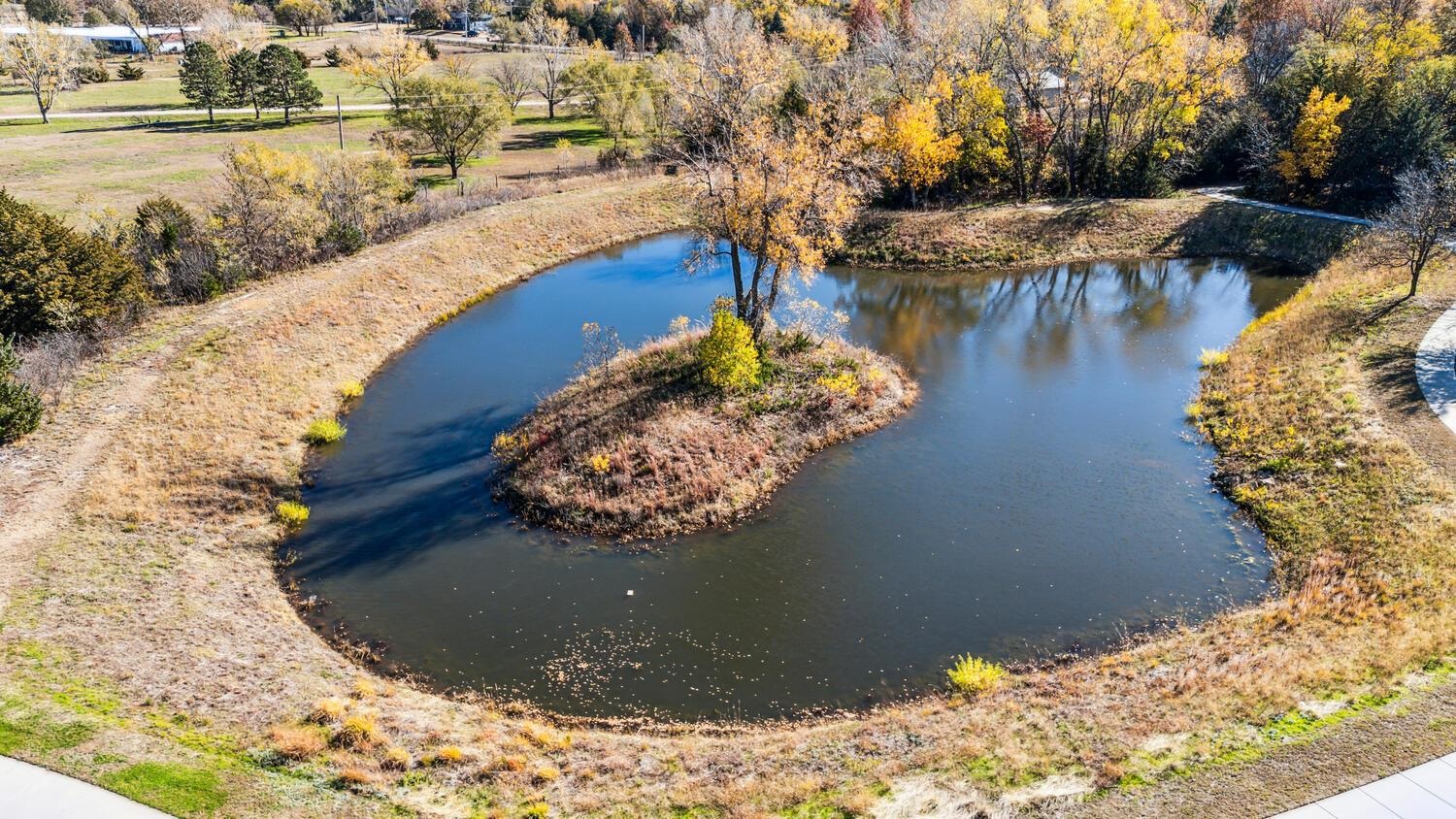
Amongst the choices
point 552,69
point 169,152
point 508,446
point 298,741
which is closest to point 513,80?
point 552,69

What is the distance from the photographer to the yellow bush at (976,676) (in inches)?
747

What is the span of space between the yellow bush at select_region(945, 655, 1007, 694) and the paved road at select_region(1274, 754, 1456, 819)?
599 cm

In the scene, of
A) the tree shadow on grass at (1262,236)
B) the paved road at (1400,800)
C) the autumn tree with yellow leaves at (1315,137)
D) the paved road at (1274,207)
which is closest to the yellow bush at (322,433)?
the paved road at (1400,800)

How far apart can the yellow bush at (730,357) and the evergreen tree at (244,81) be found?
2730 inches

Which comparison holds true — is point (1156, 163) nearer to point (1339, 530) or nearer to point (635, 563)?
point (1339, 530)

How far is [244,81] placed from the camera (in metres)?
77.2

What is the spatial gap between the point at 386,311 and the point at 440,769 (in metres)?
29.8

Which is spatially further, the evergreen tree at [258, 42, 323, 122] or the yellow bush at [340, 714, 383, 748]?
the evergreen tree at [258, 42, 323, 122]

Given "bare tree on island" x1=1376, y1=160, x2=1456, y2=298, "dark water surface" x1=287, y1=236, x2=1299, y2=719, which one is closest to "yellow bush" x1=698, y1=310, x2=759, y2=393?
"dark water surface" x1=287, y1=236, x2=1299, y2=719

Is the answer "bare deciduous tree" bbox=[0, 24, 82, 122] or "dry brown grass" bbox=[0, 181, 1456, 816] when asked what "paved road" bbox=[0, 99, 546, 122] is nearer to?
"bare deciduous tree" bbox=[0, 24, 82, 122]

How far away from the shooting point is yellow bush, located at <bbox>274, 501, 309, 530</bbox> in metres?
25.6

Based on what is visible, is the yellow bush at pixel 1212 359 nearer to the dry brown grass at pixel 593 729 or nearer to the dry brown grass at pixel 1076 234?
the dry brown grass at pixel 593 729

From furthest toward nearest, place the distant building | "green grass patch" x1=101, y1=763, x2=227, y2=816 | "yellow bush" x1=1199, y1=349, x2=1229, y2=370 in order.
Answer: the distant building
"yellow bush" x1=1199, y1=349, x2=1229, y2=370
"green grass patch" x1=101, y1=763, x2=227, y2=816

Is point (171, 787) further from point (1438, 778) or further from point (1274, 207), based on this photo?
point (1274, 207)
